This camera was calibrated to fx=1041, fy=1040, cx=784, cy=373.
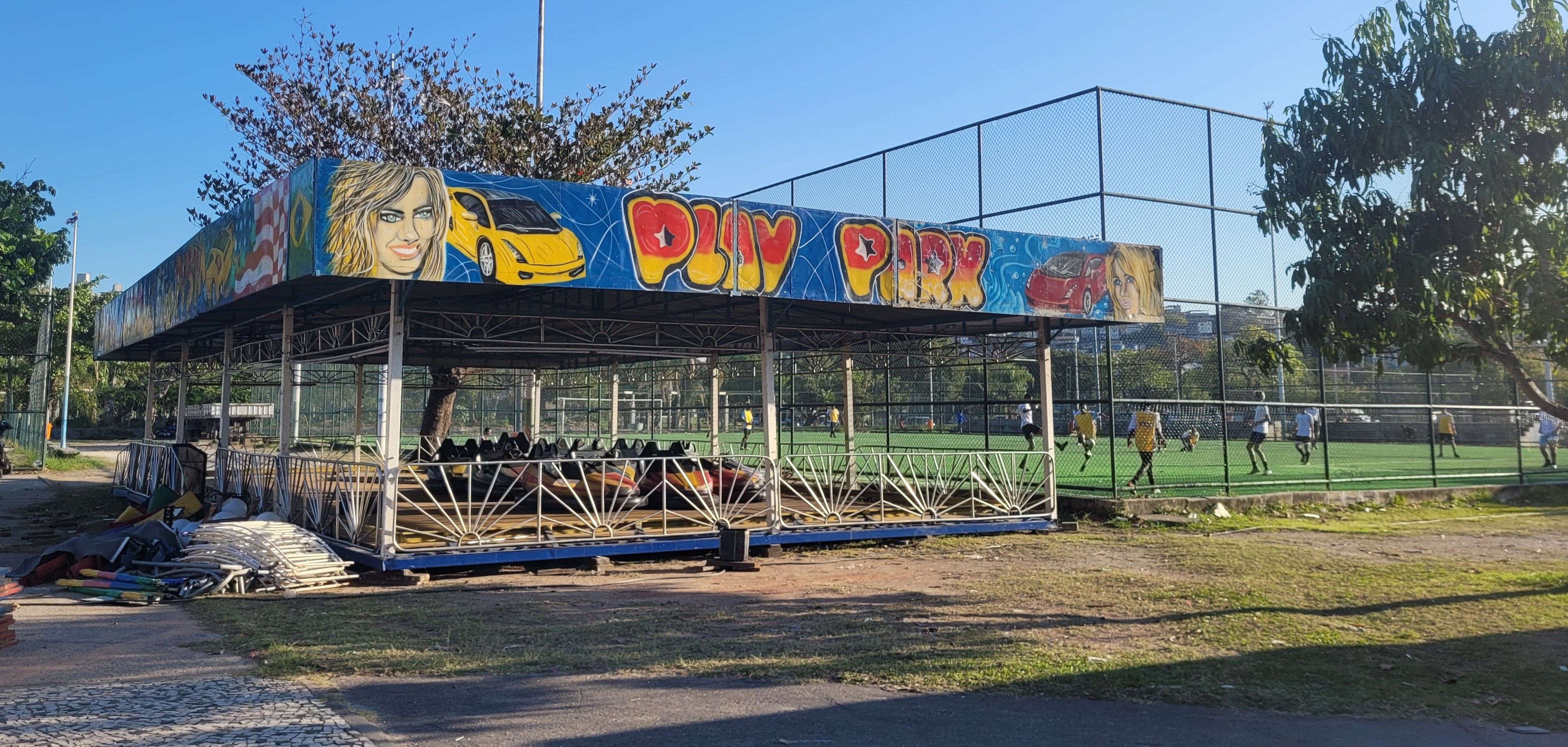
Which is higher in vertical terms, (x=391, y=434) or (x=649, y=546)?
(x=391, y=434)

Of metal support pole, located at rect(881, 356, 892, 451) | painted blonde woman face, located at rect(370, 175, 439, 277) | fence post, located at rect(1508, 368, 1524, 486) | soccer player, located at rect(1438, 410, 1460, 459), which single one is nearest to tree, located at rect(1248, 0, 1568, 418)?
painted blonde woman face, located at rect(370, 175, 439, 277)

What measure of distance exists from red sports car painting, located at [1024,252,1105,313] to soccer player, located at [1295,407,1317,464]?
24.8 feet

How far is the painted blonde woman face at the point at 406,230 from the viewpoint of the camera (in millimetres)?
10430

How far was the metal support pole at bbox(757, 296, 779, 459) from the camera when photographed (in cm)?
1377

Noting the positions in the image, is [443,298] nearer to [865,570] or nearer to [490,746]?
[865,570]

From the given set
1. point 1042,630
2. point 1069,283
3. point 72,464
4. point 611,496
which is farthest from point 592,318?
point 72,464

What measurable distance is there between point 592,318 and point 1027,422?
10.6 m

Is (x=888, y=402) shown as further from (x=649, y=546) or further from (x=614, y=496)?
(x=614, y=496)

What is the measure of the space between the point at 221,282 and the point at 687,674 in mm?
9576

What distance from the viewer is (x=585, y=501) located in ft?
49.9

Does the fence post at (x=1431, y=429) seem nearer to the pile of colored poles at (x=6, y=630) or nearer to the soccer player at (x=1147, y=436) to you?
the soccer player at (x=1147, y=436)

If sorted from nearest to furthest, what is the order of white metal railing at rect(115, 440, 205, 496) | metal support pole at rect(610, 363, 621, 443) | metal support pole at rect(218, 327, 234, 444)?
white metal railing at rect(115, 440, 205, 496) < metal support pole at rect(218, 327, 234, 444) < metal support pole at rect(610, 363, 621, 443)

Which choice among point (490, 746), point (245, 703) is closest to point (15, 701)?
point (245, 703)

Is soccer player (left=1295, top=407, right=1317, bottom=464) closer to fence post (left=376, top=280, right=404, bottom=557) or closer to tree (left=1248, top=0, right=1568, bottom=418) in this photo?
tree (left=1248, top=0, right=1568, bottom=418)
